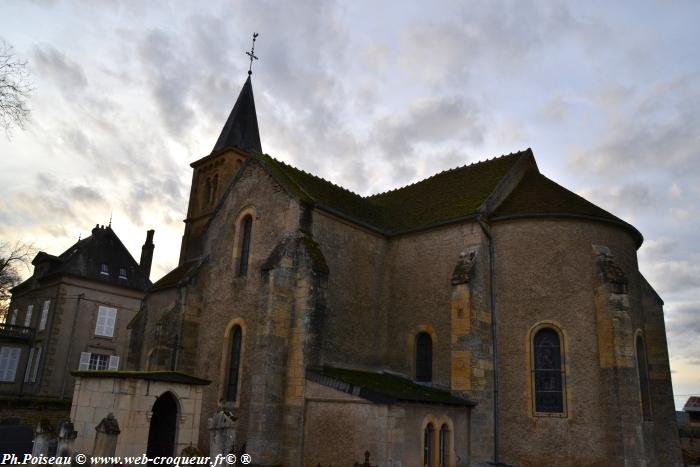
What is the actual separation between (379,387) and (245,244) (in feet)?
25.2

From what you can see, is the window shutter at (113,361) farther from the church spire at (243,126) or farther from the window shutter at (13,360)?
the church spire at (243,126)

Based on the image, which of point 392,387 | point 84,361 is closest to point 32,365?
point 84,361

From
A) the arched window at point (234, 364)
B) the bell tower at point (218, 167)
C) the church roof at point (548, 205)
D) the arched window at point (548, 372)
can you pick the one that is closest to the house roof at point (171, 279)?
the bell tower at point (218, 167)

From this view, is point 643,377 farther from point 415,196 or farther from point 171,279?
point 171,279

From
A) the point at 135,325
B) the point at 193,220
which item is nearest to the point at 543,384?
the point at 135,325

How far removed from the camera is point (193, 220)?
32094mm

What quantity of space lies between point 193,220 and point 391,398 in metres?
22.2

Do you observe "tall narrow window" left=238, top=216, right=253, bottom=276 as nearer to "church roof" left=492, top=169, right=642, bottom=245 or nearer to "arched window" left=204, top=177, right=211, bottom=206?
"church roof" left=492, top=169, right=642, bottom=245

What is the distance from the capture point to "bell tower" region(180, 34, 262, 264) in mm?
31562

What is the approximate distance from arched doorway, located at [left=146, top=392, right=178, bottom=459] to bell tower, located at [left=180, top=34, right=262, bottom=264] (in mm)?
18150

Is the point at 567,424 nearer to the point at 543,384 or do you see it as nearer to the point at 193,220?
the point at 543,384

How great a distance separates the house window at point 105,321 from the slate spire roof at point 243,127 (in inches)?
467

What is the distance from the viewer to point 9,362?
3117 cm

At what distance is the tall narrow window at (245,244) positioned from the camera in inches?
754
